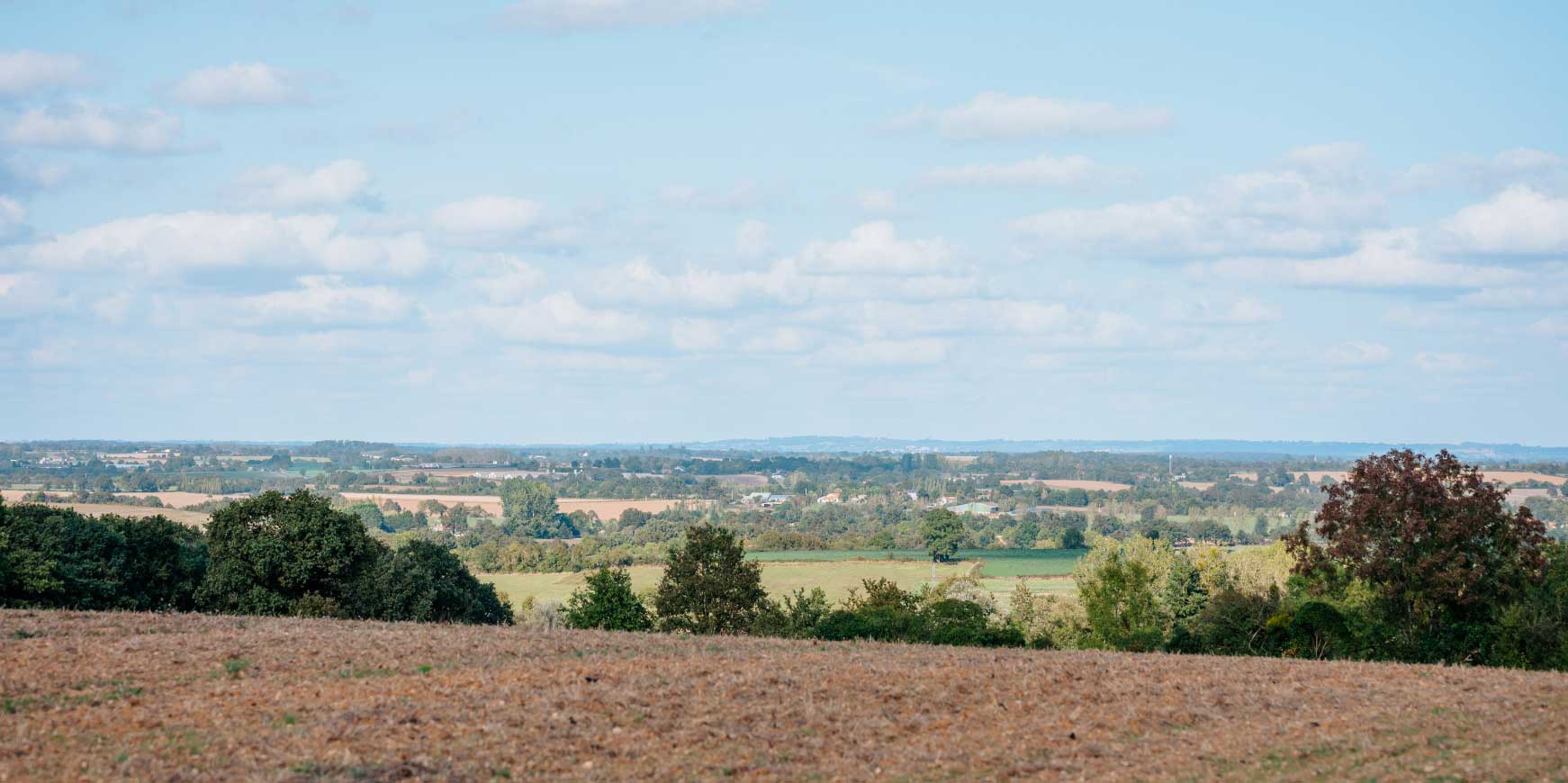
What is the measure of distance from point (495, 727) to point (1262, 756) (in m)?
14.4

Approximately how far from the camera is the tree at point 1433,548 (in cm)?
4891

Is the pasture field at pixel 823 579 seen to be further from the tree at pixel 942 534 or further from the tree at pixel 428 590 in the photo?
the tree at pixel 428 590

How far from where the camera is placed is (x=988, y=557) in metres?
168

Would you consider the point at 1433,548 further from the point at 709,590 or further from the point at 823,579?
the point at 823,579

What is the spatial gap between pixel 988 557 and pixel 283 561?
12356cm

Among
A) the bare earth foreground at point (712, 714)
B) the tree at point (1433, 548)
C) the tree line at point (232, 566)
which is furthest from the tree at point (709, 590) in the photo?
the bare earth foreground at point (712, 714)

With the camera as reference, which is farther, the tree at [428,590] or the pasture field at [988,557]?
the pasture field at [988,557]

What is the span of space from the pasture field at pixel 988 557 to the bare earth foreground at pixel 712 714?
116 m

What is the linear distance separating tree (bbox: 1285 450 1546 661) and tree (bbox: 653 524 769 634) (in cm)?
2787

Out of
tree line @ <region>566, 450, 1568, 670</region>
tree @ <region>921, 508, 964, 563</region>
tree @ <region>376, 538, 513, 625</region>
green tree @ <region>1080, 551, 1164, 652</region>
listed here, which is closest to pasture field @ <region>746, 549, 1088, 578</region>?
tree @ <region>921, 508, 964, 563</region>

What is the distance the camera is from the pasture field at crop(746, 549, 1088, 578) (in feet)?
489

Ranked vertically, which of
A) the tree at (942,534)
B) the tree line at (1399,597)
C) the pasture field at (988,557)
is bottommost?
the pasture field at (988,557)

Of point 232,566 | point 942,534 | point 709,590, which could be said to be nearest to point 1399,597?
point 709,590

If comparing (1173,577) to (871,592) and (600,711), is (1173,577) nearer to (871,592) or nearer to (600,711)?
(871,592)
